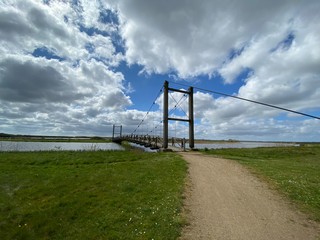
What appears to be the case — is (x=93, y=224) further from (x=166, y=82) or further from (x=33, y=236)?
(x=166, y=82)

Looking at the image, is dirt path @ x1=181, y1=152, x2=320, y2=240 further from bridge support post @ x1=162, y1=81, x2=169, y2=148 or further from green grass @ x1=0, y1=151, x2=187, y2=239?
bridge support post @ x1=162, y1=81, x2=169, y2=148

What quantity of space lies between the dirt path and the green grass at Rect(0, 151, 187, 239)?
580 mm

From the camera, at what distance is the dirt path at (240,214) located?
20.0ft

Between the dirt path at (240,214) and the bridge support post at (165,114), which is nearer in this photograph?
the dirt path at (240,214)

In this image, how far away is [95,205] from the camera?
9070 mm

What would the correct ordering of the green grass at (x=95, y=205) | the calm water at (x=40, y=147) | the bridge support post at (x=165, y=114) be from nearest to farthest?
the green grass at (x=95, y=205) → the bridge support post at (x=165, y=114) → the calm water at (x=40, y=147)

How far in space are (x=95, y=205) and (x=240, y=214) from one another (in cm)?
514

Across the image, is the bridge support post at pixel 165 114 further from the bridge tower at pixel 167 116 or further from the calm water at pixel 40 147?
the calm water at pixel 40 147

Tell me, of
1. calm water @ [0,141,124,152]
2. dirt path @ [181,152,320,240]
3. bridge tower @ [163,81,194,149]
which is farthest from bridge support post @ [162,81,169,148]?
dirt path @ [181,152,320,240]

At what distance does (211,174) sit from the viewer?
12523 millimetres

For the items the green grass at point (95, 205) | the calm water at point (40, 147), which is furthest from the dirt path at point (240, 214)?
the calm water at point (40, 147)

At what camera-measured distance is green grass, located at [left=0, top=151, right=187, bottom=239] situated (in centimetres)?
687

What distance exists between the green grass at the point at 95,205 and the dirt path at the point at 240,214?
580mm

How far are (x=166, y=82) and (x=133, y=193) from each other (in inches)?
Answer: 778
